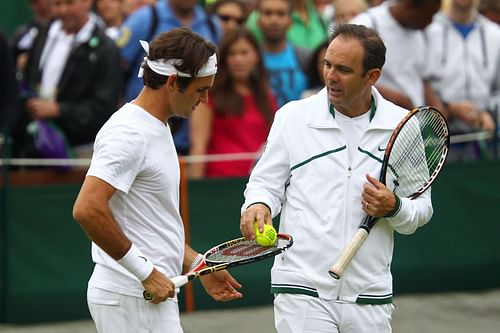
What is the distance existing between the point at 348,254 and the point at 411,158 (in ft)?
2.09

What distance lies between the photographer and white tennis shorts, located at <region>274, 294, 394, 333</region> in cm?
574

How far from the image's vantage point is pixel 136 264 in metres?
5.31

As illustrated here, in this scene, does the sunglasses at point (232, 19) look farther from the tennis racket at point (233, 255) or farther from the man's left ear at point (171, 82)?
the man's left ear at point (171, 82)

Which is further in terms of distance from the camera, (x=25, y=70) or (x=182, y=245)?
(x=25, y=70)

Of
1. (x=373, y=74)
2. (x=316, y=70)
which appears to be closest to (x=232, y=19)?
(x=316, y=70)

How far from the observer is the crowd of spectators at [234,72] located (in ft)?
31.3

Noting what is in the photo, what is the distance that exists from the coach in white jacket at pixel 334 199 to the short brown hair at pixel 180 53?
59cm

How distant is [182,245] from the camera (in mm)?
5723

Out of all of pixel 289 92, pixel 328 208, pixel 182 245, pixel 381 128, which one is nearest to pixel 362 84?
pixel 381 128

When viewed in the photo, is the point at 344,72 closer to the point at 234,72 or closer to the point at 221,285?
the point at 221,285

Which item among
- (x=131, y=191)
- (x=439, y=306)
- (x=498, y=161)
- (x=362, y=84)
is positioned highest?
(x=362, y=84)

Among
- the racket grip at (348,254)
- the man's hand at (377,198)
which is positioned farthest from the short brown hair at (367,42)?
the racket grip at (348,254)

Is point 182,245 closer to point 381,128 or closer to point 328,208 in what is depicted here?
point 328,208

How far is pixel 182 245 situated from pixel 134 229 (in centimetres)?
32
